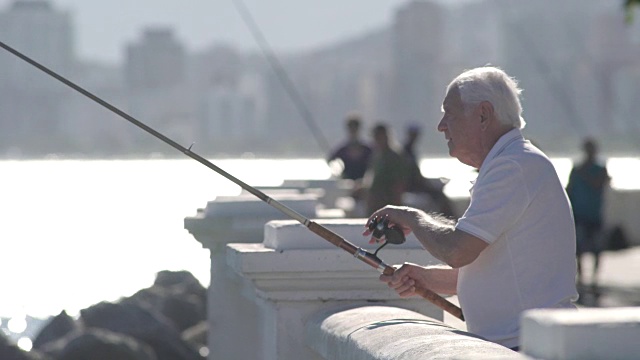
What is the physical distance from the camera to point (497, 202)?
4617mm

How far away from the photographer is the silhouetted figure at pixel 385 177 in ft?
43.7

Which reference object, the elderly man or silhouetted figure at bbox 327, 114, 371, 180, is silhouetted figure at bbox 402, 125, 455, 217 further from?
the elderly man

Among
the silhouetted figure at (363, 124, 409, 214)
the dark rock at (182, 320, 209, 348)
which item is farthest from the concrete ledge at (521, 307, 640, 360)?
the silhouetted figure at (363, 124, 409, 214)

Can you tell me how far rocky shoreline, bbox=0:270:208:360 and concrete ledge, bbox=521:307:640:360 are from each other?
7330 mm

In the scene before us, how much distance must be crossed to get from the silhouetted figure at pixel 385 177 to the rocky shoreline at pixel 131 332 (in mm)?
1729

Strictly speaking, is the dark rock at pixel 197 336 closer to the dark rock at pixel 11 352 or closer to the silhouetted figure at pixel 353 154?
the dark rock at pixel 11 352

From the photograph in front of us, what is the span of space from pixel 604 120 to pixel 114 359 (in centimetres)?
8766

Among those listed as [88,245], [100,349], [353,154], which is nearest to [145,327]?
[100,349]

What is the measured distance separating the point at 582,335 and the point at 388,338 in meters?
1.48

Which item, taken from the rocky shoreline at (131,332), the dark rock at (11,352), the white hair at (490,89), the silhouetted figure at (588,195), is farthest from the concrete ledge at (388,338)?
the silhouetted figure at (588,195)

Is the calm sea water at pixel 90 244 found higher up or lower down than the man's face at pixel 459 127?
lower down

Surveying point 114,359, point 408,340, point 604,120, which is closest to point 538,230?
point 408,340

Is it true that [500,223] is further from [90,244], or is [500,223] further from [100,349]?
[90,244]

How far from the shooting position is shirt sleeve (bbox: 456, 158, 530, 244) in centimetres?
461
